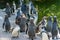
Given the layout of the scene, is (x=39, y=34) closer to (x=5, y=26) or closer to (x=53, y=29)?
(x=53, y=29)

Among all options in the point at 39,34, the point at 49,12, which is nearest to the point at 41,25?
the point at 39,34

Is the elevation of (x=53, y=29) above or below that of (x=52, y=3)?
below

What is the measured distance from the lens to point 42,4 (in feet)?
70.3

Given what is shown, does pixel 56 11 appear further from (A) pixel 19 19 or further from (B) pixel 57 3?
(A) pixel 19 19

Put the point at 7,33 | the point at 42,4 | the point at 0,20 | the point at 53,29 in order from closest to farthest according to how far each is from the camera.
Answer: the point at 53,29 < the point at 7,33 < the point at 0,20 < the point at 42,4

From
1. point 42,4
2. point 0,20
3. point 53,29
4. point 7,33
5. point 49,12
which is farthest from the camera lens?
point 42,4

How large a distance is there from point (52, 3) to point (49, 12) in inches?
149

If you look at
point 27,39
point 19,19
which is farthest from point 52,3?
point 27,39

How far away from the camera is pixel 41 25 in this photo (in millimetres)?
10602

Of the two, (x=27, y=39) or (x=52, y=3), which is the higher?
(x=52, y=3)

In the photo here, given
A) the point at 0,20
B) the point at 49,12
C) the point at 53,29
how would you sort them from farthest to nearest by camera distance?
the point at 49,12 → the point at 0,20 → the point at 53,29

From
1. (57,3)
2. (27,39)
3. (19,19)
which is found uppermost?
(57,3)

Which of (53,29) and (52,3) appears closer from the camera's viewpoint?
(53,29)

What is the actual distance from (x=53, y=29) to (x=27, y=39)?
3.52 feet
